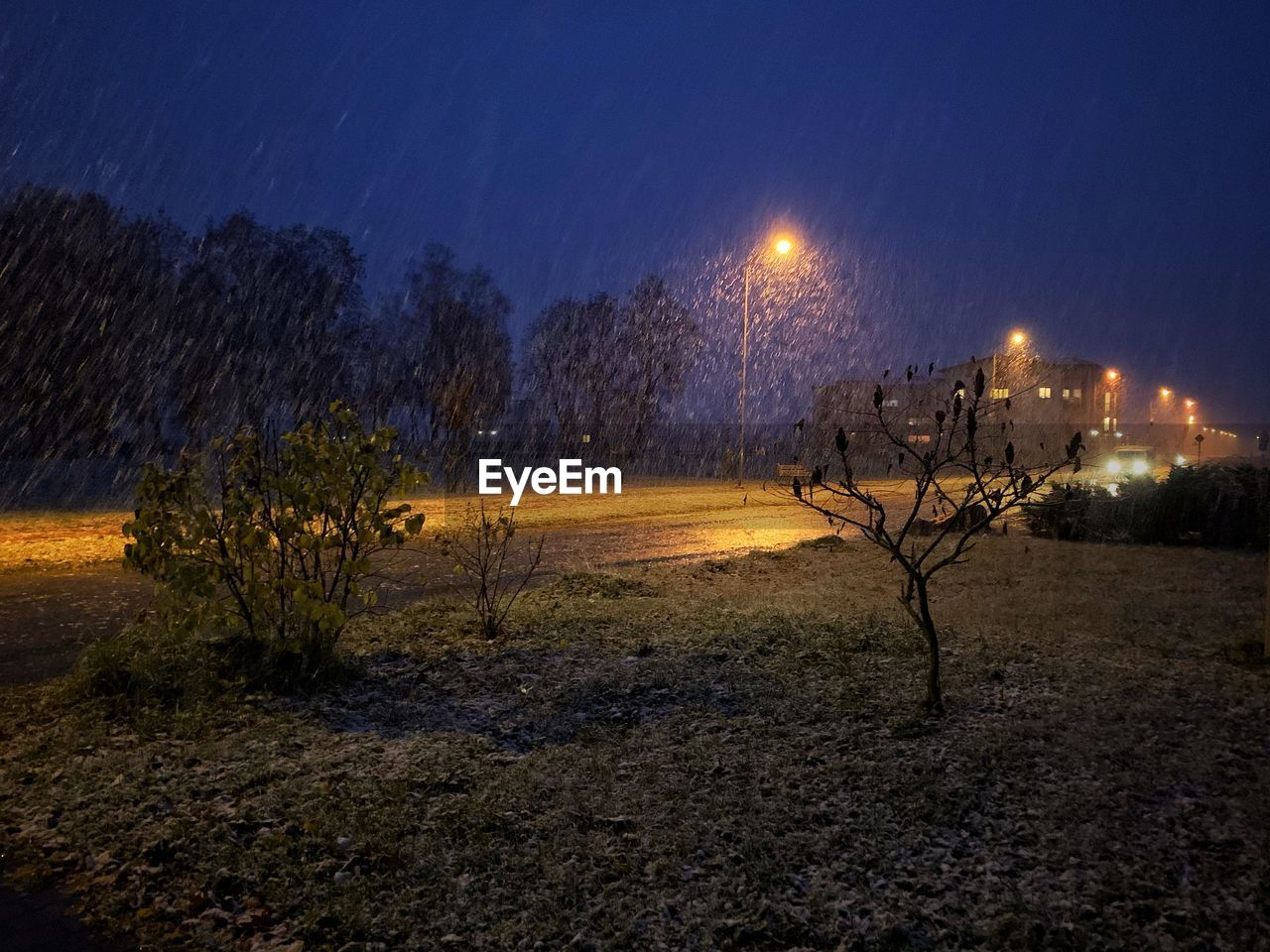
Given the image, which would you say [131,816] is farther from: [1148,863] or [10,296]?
[10,296]

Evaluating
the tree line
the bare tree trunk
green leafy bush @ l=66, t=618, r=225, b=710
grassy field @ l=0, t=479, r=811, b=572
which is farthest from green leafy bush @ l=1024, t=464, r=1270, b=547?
the tree line

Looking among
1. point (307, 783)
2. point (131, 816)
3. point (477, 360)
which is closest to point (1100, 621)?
point (307, 783)

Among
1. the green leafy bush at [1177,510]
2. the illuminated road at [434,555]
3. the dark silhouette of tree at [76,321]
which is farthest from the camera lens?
the dark silhouette of tree at [76,321]

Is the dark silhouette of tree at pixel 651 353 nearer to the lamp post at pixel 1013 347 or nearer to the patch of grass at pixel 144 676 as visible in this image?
the lamp post at pixel 1013 347

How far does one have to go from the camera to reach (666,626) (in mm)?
7770

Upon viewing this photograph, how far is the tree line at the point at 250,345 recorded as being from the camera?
29844mm

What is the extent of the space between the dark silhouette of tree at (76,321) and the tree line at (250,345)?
A: 48 millimetres

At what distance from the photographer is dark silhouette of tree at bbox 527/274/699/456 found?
42.9 meters

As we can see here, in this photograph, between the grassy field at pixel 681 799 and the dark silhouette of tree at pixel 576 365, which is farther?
the dark silhouette of tree at pixel 576 365

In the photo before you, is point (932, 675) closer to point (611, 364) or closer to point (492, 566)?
point (492, 566)

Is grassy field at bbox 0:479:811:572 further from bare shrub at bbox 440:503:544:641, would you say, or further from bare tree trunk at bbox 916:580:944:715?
bare tree trunk at bbox 916:580:944:715

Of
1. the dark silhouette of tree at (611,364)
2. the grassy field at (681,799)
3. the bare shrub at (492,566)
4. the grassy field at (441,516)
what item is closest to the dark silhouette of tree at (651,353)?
the dark silhouette of tree at (611,364)

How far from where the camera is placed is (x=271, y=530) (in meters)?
6.12

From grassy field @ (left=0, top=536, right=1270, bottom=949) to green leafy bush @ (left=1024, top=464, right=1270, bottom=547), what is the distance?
24.7 feet
